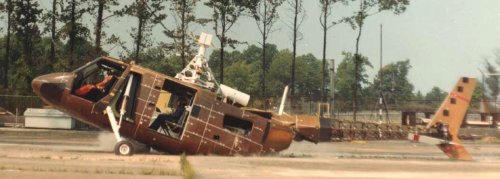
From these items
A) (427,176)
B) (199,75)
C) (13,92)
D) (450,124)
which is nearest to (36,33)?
(13,92)

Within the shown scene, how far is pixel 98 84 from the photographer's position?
70.7 feet

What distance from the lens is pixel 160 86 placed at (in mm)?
20875

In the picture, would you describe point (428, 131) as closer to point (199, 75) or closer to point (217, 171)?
point (199, 75)

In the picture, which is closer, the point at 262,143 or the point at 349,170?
the point at 349,170

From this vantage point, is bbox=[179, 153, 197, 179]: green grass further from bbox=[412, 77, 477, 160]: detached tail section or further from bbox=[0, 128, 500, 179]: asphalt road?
bbox=[412, 77, 477, 160]: detached tail section

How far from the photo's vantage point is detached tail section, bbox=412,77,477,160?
24094mm

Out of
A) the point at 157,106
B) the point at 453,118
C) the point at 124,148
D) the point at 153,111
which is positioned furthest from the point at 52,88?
the point at 453,118

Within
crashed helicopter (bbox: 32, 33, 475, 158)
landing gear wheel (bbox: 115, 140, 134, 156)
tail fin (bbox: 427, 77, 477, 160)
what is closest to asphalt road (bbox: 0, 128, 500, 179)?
landing gear wheel (bbox: 115, 140, 134, 156)

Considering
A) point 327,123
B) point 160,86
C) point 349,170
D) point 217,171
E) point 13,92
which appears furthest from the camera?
point 13,92

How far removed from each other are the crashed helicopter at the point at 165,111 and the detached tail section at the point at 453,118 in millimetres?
6148

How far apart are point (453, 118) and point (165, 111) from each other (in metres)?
10.8

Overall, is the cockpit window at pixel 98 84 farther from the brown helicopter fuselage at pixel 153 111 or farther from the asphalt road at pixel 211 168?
the asphalt road at pixel 211 168

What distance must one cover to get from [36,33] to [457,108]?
127 ft

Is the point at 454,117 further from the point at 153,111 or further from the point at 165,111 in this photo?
the point at 153,111
